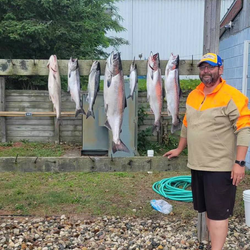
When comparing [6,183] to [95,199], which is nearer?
[95,199]

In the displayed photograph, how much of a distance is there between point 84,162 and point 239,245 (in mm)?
1964

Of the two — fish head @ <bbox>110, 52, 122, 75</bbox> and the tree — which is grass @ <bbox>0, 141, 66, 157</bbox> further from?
fish head @ <bbox>110, 52, 122, 75</bbox>

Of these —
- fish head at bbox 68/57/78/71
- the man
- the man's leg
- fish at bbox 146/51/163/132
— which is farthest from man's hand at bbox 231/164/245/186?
fish head at bbox 68/57/78/71

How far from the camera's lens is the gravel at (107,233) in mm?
3346

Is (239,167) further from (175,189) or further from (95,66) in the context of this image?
(175,189)

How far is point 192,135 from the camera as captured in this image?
104 inches

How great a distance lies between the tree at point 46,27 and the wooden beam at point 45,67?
4.58 metres

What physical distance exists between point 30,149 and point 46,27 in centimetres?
304

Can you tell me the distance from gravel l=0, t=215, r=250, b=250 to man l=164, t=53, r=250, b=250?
0.93 m

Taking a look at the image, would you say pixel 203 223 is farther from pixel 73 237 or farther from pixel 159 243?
pixel 73 237

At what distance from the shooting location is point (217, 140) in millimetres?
2494

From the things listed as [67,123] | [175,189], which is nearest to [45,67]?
[175,189]

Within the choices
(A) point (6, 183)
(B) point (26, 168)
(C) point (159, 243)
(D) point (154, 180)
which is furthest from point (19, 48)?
(C) point (159, 243)

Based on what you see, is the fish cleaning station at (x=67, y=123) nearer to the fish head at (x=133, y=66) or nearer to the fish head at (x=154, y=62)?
the fish head at (x=133, y=66)
